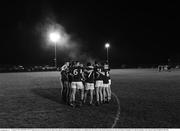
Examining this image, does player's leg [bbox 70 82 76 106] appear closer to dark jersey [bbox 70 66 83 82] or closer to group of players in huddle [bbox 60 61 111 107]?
group of players in huddle [bbox 60 61 111 107]

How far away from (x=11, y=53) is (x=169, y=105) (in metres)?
93.5

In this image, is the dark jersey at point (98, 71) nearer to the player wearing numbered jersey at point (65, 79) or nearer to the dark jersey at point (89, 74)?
the dark jersey at point (89, 74)

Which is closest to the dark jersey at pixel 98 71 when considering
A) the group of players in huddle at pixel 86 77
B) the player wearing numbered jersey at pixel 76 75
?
the group of players in huddle at pixel 86 77

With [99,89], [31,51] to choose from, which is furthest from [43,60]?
[99,89]

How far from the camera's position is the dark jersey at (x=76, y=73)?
459 inches

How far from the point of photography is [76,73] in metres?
11.7

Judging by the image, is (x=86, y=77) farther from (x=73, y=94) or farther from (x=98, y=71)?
(x=73, y=94)

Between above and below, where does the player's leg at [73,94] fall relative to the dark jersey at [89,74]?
below

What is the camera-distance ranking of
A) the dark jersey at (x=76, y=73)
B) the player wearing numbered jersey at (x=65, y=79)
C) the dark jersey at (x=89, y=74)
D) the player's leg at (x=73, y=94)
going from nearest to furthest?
1. the dark jersey at (x=76, y=73)
2. the player's leg at (x=73, y=94)
3. the dark jersey at (x=89, y=74)
4. the player wearing numbered jersey at (x=65, y=79)

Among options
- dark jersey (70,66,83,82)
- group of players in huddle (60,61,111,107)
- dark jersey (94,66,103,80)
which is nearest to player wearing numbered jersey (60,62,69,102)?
group of players in huddle (60,61,111,107)

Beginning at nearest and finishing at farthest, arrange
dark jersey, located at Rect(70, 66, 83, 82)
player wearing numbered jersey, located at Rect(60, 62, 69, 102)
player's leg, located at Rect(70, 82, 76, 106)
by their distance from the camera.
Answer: dark jersey, located at Rect(70, 66, 83, 82)
player's leg, located at Rect(70, 82, 76, 106)
player wearing numbered jersey, located at Rect(60, 62, 69, 102)

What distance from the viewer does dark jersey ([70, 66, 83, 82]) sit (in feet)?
38.3

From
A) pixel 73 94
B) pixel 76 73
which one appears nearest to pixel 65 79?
pixel 73 94

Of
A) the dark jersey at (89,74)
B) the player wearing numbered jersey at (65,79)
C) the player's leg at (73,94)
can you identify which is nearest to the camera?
the player's leg at (73,94)
